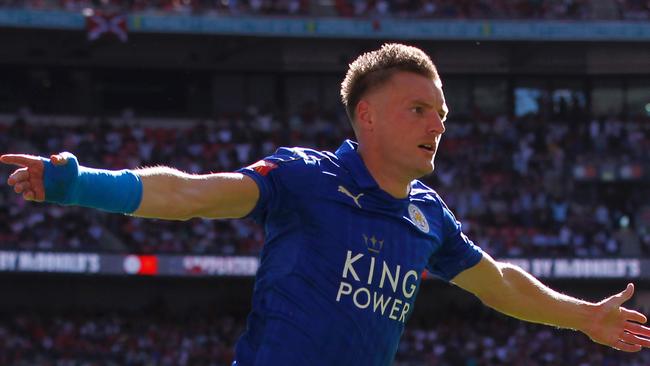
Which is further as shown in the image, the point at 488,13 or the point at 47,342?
the point at 488,13

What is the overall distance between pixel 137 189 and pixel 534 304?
2007mm

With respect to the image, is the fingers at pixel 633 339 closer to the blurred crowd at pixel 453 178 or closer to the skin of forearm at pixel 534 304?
the skin of forearm at pixel 534 304

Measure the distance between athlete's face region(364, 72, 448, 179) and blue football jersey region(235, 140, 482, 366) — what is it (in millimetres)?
130

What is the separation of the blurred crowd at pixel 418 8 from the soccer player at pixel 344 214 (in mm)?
22492

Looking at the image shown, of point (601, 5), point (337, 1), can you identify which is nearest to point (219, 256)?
point (337, 1)

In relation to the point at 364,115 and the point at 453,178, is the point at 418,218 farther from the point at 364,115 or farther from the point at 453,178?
the point at 453,178

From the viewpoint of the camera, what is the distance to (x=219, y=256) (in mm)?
23359

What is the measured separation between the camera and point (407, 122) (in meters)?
4.14

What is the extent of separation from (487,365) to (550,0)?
33.4 feet

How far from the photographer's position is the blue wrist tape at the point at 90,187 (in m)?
3.37

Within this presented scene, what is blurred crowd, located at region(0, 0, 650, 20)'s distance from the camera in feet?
87.1

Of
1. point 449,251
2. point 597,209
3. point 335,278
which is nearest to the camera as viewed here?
point 335,278

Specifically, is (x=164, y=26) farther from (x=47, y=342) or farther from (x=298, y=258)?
(x=298, y=258)

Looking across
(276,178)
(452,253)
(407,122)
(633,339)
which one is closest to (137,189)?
(276,178)
